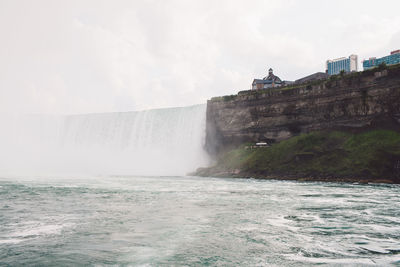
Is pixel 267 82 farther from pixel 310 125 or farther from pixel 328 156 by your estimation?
pixel 328 156

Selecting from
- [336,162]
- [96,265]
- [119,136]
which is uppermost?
[119,136]

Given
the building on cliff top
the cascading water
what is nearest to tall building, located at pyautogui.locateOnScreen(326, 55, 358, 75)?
the building on cliff top

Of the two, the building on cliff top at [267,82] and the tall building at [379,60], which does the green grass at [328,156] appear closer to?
the building on cliff top at [267,82]

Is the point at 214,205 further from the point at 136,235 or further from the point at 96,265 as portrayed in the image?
the point at 96,265

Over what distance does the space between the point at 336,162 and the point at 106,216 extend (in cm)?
3528

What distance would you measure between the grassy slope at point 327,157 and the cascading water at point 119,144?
438 inches

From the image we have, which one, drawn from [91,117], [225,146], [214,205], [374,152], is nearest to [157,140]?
[225,146]

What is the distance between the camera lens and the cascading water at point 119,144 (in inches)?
2522

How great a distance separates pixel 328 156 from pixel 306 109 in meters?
11.7

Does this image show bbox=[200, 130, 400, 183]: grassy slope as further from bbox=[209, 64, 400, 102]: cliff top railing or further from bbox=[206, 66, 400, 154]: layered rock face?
bbox=[209, 64, 400, 102]: cliff top railing

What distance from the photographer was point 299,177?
143 feet

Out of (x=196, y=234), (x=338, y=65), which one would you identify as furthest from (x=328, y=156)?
(x=338, y=65)

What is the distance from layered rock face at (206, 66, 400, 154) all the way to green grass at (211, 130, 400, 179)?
7.45ft

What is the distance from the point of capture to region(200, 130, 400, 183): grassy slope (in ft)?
128
